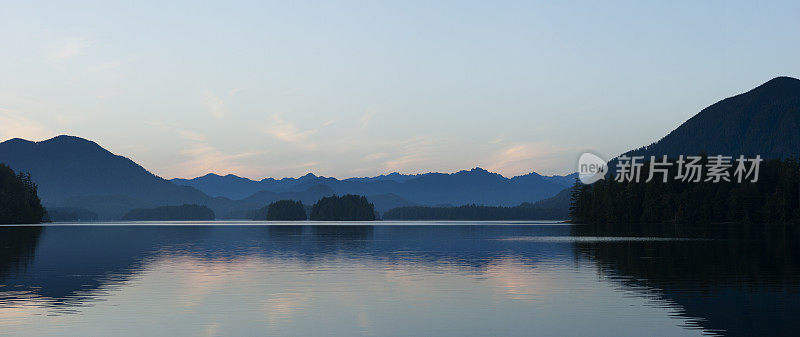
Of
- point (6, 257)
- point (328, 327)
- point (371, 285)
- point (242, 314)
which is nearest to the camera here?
point (328, 327)

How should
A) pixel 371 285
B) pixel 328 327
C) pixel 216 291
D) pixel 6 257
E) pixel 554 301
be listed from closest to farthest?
pixel 328 327 → pixel 554 301 → pixel 216 291 → pixel 371 285 → pixel 6 257

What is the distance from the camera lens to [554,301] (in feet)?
127

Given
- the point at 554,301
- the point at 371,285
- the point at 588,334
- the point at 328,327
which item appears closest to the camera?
the point at 588,334

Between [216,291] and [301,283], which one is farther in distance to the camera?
[301,283]

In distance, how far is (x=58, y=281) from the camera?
48.7 metres

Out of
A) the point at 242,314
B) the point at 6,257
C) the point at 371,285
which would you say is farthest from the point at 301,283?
the point at 6,257

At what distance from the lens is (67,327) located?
30469 mm

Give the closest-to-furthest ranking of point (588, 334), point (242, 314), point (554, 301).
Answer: point (588, 334) < point (242, 314) < point (554, 301)

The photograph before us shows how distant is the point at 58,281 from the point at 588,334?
34383mm

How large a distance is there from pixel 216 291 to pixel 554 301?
18.5m

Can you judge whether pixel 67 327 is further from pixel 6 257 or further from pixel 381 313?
pixel 6 257

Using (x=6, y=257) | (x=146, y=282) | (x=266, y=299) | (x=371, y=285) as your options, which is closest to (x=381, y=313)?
(x=266, y=299)

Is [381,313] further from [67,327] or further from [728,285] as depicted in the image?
[728,285]

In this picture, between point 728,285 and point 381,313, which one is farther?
point 728,285
